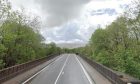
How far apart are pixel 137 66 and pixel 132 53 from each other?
2744mm

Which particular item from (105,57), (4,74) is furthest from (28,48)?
(4,74)

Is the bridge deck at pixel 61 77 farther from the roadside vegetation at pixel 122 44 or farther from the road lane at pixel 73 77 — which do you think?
the roadside vegetation at pixel 122 44

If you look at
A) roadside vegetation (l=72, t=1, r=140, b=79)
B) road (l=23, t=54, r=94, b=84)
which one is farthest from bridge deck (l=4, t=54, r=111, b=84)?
roadside vegetation (l=72, t=1, r=140, b=79)

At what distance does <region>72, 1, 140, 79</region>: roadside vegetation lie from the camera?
142 feet

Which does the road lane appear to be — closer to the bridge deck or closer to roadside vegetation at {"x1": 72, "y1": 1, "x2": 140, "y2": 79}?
the bridge deck

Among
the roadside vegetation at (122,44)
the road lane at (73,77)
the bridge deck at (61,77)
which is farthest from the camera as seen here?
the roadside vegetation at (122,44)

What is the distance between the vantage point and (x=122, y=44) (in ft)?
229

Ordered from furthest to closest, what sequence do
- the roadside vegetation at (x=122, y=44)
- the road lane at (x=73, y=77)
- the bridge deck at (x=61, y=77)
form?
the roadside vegetation at (x=122, y=44) < the road lane at (x=73, y=77) < the bridge deck at (x=61, y=77)

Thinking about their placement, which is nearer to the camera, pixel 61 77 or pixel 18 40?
pixel 61 77

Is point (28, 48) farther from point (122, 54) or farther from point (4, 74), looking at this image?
point (4, 74)

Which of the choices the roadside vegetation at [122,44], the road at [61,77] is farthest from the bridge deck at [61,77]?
the roadside vegetation at [122,44]

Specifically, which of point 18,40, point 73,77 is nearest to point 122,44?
point 18,40

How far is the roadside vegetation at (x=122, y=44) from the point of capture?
1706 inches

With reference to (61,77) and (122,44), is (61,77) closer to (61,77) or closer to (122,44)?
(61,77)
